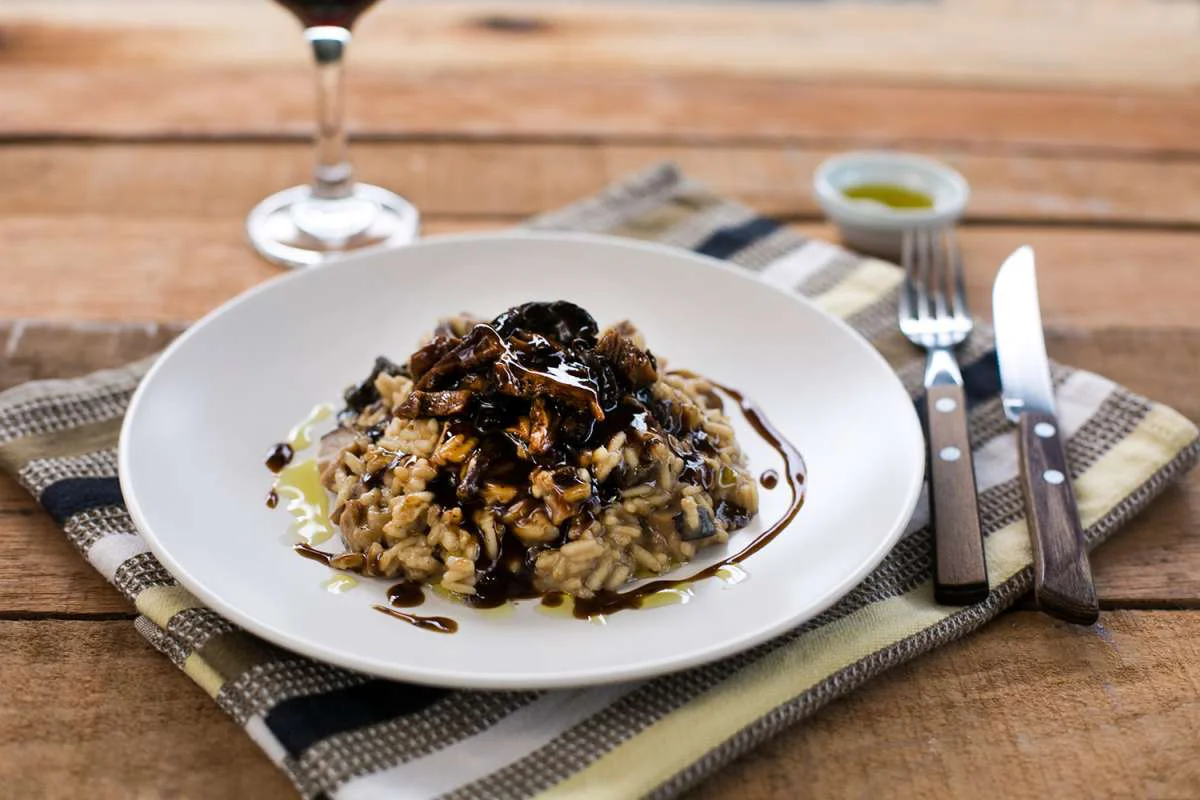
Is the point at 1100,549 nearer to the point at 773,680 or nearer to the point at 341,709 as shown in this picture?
the point at 773,680

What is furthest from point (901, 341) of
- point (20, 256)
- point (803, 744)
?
point (20, 256)

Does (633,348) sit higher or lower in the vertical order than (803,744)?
higher

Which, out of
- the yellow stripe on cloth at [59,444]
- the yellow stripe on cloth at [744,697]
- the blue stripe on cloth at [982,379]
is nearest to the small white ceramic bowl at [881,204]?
the blue stripe on cloth at [982,379]

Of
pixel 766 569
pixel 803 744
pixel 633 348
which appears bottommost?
pixel 803 744

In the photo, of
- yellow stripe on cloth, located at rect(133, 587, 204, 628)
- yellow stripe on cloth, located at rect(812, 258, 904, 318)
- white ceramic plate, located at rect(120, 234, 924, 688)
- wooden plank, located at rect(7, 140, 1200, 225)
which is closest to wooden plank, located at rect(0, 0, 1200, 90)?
wooden plank, located at rect(7, 140, 1200, 225)

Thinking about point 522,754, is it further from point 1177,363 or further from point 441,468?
point 1177,363

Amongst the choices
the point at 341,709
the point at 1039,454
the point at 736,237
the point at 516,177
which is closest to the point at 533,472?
the point at 341,709

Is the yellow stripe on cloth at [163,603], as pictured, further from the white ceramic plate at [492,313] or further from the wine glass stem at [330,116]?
the wine glass stem at [330,116]
